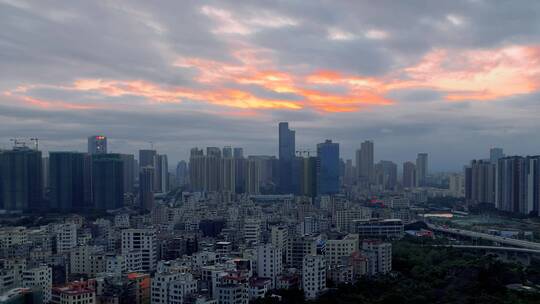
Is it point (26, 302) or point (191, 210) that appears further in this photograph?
point (191, 210)

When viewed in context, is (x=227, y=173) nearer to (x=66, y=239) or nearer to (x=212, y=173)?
(x=212, y=173)

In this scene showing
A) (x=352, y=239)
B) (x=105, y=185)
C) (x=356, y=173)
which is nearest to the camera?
(x=352, y=239)

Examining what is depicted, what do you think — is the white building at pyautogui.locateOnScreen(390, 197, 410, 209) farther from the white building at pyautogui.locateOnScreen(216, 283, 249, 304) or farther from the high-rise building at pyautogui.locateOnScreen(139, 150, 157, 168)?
the high-rise building at pyautogui.locateOnScreen(139, 150, 157, 168)

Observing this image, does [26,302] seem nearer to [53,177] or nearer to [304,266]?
[304,266]

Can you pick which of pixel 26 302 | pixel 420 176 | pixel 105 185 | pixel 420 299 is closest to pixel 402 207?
pixel 105 185

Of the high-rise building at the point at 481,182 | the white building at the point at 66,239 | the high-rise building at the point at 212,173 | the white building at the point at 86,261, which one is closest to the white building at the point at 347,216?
the white building at the point at 66,239

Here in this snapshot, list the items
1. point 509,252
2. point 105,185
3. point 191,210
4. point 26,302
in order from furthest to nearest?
1. point 105,185
2. point 191,210
3. point 509,252
4. point 26,302

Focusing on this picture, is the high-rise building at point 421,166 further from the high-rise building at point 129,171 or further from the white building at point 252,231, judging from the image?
the white building at point 252,231
